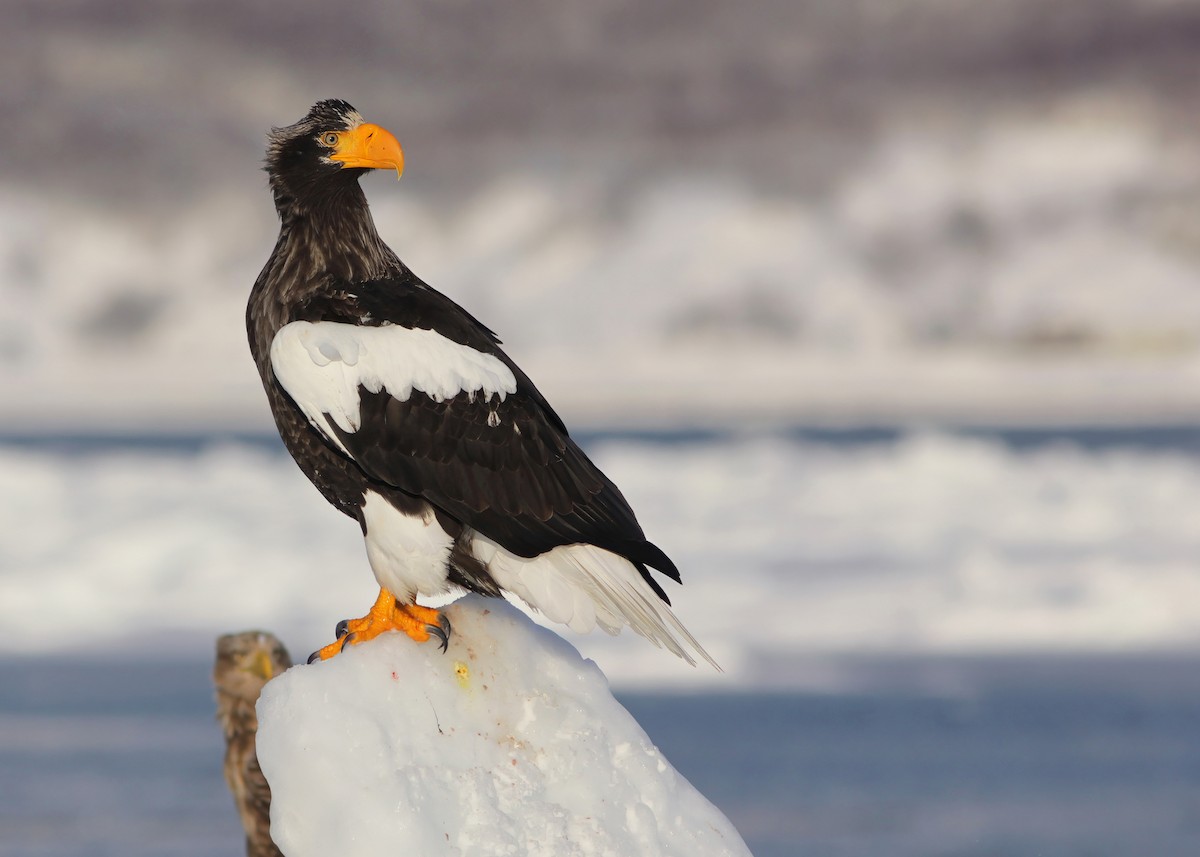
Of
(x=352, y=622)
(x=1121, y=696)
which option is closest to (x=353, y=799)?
(x=352, y=622)

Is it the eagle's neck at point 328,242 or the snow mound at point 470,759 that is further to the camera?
the eagle's neck at point 328,242

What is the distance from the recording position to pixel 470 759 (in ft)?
18.7

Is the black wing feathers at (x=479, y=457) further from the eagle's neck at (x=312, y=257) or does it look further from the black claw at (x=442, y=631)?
the black claw at (x=442, y=631)

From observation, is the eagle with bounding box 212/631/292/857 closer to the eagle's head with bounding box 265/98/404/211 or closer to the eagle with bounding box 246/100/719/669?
the eagle with bounding box 246/100/719/669

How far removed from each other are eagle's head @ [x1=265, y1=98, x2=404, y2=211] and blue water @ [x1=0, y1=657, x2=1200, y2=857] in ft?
23.3

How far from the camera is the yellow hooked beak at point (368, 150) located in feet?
21.9

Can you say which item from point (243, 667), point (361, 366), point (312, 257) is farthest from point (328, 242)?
point (243, 667)

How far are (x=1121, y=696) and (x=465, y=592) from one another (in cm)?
1413

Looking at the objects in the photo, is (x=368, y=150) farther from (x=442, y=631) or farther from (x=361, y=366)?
(x=442, y=631)

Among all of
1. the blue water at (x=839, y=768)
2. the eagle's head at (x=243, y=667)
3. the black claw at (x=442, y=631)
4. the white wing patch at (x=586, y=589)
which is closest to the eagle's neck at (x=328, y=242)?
the white wing patch at (x=586, y=589)

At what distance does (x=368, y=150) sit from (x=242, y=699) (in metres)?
3.28

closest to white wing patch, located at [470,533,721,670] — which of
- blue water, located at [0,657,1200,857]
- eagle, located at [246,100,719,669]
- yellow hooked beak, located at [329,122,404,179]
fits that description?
eagle, located at [246,100,719,669]

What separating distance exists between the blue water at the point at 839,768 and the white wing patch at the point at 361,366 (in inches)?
282

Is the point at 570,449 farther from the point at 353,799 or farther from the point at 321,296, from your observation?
the point at 353,799
